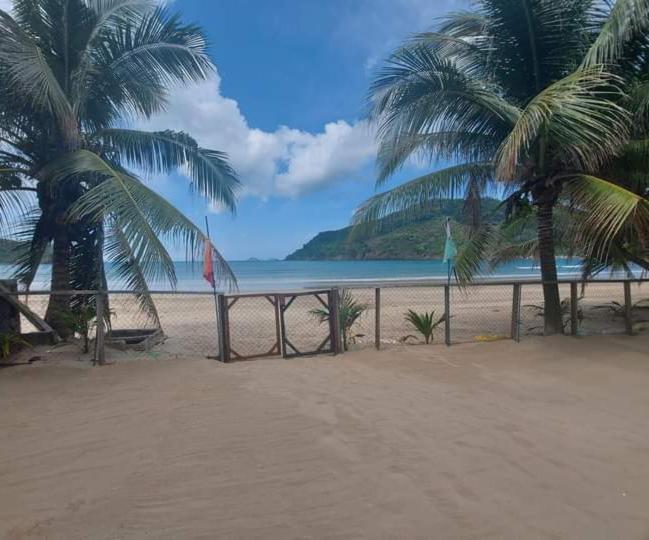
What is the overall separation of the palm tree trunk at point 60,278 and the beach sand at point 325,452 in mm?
1910

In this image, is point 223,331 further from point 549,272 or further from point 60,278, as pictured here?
point 549,272

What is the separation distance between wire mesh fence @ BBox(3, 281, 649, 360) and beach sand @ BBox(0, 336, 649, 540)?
3.90 ft

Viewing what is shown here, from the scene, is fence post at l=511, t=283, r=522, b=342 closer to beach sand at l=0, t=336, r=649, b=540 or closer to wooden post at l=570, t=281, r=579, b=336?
wooden post at l=570, t=281, r=579, b=336

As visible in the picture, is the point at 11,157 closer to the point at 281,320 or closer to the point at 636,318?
the point at 281,320

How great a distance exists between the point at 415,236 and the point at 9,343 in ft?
45.8

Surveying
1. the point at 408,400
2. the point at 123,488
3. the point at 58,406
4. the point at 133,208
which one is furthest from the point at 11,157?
the point at 408,400

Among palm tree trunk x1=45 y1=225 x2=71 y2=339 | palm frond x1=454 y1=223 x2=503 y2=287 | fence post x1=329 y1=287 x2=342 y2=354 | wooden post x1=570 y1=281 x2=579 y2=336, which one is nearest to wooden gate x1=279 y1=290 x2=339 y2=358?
fence post x1=329 y1=287 x2=342 y2=354

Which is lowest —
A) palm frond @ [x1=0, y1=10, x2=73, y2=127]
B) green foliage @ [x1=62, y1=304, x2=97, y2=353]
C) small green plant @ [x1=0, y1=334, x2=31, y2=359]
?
small green plant @ [x1=0, y1=334, x2=31, y2=359]

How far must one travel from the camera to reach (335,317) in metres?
7.14

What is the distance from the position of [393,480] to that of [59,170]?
6.69 m

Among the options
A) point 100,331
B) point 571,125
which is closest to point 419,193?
point 571,125

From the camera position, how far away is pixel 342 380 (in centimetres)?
569

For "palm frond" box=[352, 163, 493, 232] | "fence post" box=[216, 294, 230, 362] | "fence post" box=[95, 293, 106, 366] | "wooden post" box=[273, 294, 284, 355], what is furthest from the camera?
"palm frond" box=[352, 163, 493, 232]

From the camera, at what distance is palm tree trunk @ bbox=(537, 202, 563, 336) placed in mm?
8039
